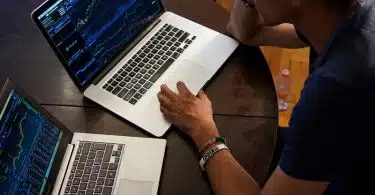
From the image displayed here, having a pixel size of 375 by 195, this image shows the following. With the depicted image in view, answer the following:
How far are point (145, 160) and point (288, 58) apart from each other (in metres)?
1.42

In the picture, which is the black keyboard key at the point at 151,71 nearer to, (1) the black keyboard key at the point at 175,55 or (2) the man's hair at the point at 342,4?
(1) the black keyboard key at the point at 175,55

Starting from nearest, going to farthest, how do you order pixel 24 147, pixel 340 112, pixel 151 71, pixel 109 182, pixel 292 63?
1. pixel 340 112
2. pixel 24 147
3. pixel 109 182
4. pixel 151 71
5. pixel 292 63

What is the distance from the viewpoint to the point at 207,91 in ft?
4.17

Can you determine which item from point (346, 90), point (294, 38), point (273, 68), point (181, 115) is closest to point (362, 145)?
point (346, 90)

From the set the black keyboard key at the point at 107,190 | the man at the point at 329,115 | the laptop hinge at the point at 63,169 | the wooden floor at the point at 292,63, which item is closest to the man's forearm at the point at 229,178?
the man at the point at 329,115

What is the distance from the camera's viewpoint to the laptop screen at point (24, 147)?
921 millimetres

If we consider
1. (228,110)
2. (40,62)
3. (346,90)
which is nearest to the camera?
(346,90)

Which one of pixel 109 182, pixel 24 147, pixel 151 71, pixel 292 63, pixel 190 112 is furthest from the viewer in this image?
pixel 292 63

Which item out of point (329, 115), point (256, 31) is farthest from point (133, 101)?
point (329, 115)

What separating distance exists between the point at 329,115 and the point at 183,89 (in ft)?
1.52

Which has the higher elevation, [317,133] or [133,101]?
[317,133]

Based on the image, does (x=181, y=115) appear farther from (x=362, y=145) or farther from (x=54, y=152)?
(x=362, y=145)

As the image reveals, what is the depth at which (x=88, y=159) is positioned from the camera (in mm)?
1122

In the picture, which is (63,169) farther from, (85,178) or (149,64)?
(149,64)
